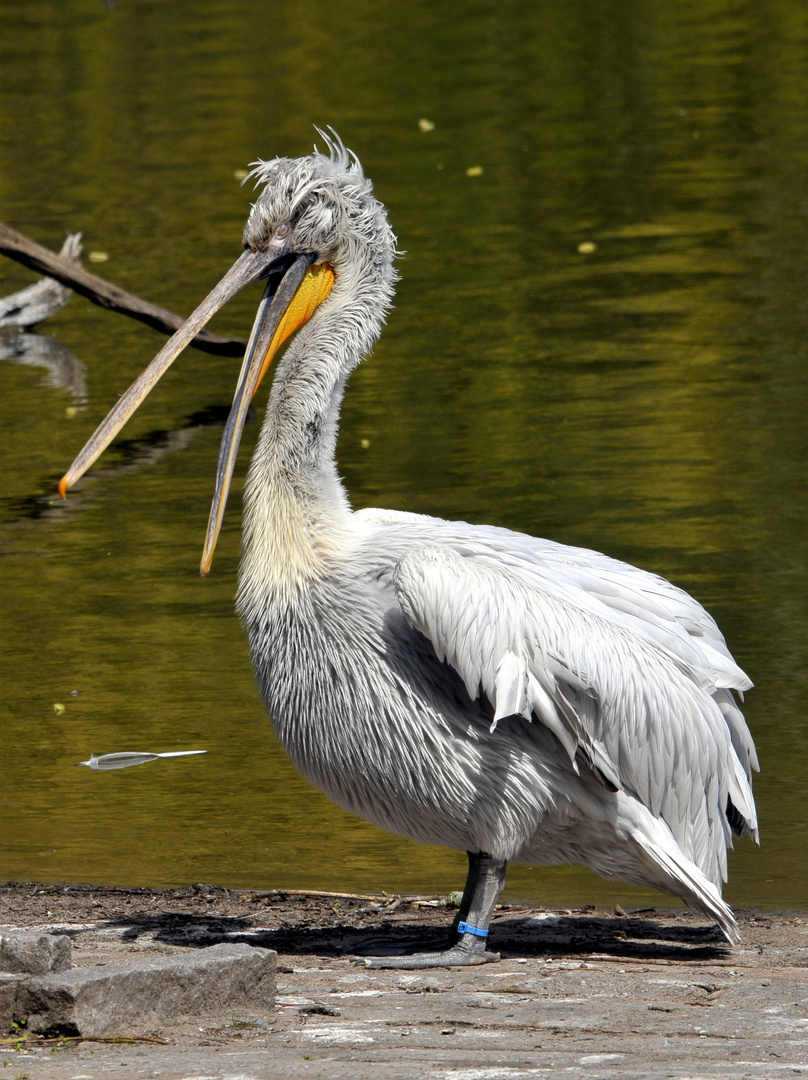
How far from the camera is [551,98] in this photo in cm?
1823

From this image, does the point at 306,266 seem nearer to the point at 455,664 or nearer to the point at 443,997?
the point at 455,664

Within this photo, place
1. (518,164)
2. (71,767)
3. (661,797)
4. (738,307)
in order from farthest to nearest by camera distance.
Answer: (518,164)
(738,307)
(71,767)
(661,797)

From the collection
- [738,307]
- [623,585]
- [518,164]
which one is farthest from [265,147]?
[623,585]

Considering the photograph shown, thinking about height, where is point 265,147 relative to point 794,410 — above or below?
above

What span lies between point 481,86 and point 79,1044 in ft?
54.0

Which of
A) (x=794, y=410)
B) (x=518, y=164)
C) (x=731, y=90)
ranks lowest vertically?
(x=794, y=410)

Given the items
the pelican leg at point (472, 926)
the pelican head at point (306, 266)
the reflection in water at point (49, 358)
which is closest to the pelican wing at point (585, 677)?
the pelican leg at point (472, 926)

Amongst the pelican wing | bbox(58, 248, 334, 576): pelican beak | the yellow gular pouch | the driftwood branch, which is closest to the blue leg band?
the pelican wing

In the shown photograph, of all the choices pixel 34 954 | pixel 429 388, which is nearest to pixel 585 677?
pixel 34 954

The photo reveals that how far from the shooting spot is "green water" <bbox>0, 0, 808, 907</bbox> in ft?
18.7

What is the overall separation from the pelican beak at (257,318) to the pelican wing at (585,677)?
1.90ft

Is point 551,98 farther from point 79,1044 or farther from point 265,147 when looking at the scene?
point 79,1044

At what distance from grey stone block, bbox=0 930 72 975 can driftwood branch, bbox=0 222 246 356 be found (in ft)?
21.6

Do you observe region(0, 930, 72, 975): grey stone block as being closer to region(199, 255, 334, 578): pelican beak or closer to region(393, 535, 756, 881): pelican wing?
region(393, 535, 756, 881): pelican wing
